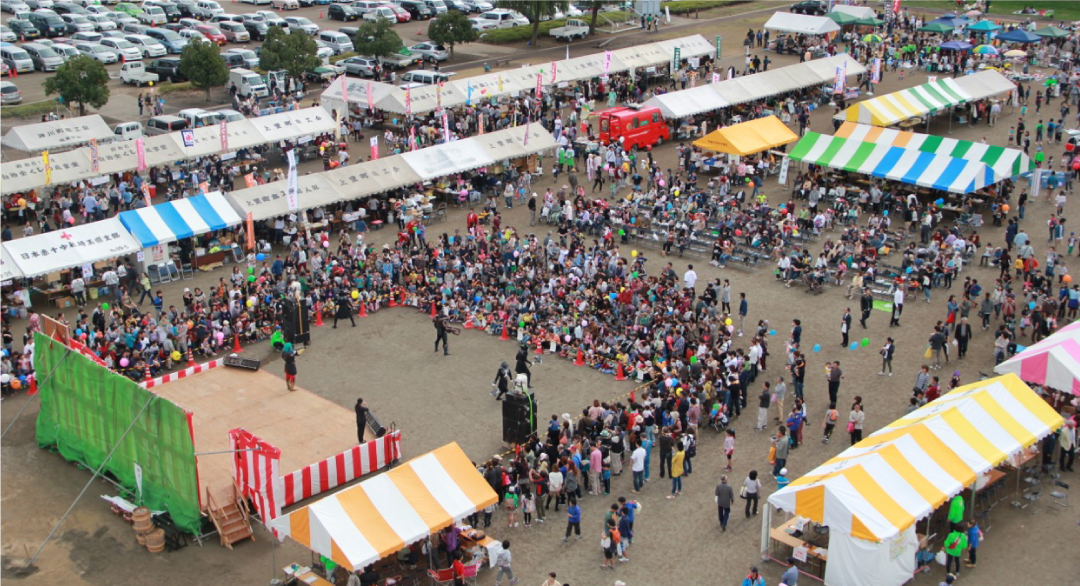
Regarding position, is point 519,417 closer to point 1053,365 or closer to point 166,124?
point 1053,365

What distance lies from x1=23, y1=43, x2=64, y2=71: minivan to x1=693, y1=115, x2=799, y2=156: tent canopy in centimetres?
3203

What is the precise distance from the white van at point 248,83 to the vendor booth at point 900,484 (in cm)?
3547

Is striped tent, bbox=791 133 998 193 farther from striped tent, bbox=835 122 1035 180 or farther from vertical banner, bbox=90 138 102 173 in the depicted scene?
vertical banner, bbox=90 138 102 173

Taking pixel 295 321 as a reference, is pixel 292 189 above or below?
above

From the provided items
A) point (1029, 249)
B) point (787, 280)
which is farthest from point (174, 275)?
point (1029, 249)

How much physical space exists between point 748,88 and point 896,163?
11.7 m

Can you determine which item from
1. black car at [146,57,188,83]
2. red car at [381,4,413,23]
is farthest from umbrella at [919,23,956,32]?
black car at [146,57,188,83]

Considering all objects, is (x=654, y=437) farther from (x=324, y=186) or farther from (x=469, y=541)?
(x=324, y=186)

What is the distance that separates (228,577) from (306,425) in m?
4.82

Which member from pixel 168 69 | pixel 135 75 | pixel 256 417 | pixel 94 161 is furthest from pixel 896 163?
pixel 135 75

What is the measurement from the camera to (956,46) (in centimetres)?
5572

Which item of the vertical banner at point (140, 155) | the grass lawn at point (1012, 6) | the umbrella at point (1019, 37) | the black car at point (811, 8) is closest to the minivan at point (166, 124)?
the vertical banner at point (140, 155)

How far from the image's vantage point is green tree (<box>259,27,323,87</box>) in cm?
4969

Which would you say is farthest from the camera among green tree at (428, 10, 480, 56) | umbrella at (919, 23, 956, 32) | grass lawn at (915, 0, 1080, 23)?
grass lawn at (915, 0, 1080, 23)
